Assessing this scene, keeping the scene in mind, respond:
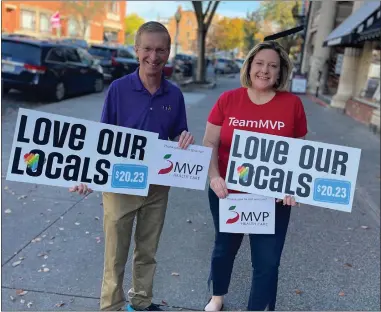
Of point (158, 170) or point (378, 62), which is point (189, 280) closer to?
point (158, 170)

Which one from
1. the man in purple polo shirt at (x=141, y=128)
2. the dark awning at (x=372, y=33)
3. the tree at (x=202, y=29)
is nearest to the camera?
the man in purple polo shirt at (x=141, y=128)

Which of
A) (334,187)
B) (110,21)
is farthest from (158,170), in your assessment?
(110,21)

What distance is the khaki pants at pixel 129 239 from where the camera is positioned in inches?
96.6

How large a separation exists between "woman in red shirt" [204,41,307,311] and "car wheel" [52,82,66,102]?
9.75 meters

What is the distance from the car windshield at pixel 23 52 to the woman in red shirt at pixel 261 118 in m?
9.46

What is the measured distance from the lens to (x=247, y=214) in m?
2.42

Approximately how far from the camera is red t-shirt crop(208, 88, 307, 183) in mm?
2316

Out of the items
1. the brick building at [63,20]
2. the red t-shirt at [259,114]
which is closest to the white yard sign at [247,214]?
the red t-shirt at [259,114]

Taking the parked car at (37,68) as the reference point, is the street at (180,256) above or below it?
below

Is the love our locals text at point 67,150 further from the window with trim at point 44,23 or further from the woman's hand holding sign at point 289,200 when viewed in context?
the window with trim at point 44,23

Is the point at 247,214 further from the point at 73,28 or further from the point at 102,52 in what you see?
Answer: the point at 73,28

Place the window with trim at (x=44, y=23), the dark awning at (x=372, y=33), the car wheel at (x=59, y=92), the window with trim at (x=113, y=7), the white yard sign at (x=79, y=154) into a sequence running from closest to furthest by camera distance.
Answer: the white yard sign at (x=79, y=154), the dark awning at (x=372, y=33), the car wheel at (x=59, y=92), the window with trim at (x=44, y=23), the window with trim at (x=113, y=7)

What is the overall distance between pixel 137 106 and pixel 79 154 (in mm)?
397

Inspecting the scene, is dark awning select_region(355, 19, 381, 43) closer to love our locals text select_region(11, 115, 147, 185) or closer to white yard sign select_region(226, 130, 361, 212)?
white yard sign select_region(226, 130, 361, 212)
